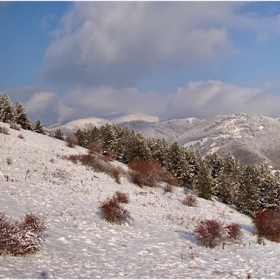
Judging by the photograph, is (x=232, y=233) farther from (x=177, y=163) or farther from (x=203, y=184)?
(x=177, y=163)

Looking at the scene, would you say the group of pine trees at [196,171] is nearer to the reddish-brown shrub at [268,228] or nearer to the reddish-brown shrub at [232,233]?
the reddish-brown shrub at [268,228]

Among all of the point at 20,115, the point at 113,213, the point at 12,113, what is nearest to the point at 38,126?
the point at 20,115

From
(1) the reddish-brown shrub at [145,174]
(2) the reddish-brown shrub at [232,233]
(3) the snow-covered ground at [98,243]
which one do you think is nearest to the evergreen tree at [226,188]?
(1) the reddish-brown shrub at [145,174]

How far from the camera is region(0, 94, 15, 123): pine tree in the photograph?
60.2 meters

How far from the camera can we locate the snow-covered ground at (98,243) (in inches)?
390

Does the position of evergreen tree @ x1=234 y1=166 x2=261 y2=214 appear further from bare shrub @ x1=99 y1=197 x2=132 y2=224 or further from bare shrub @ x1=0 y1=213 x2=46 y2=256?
bare shrub @ x1=0 y1=213 x2=46 y2=256

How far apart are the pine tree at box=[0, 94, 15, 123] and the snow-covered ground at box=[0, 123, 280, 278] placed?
38.8m

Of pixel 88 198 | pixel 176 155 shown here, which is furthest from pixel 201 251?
pixel 176 155

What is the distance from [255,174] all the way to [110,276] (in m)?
57.8

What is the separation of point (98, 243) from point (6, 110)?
5719 centimetres

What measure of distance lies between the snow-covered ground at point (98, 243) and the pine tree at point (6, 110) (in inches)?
1528

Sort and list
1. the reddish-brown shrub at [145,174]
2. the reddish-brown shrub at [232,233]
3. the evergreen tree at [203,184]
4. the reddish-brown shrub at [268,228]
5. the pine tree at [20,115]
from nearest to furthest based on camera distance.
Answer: the reddish-brown shrub at [232,233] → the reddish-brown shrub at [268,228] → the reddish-brown shrub at [145,174] → the evergreen tree at [203,184] → the pine tree at [20,115]

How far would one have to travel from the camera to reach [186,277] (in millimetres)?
9820

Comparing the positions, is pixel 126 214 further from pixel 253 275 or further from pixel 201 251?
pixel 253 275
